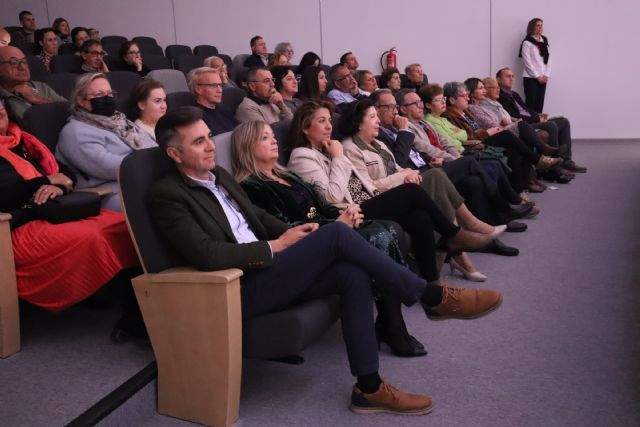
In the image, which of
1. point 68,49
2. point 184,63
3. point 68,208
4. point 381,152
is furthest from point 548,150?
point 68,49

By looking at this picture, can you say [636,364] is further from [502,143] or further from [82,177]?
[502,143]

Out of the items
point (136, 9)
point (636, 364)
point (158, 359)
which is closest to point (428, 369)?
point (636, 364)

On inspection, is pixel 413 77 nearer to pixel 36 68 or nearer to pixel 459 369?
pixel 36 68

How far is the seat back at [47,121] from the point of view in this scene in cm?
253

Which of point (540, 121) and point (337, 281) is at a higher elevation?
point (337, 281)

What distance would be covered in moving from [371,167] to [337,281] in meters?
1.42

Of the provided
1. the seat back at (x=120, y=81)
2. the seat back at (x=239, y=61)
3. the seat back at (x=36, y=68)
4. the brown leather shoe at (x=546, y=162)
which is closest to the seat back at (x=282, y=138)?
the seat back at (x=120, y=81)

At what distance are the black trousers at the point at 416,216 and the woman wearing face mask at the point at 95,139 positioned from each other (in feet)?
3.49

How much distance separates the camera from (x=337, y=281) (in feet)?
6.33

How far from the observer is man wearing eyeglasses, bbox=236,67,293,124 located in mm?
3660

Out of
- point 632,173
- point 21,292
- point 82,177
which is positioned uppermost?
point 82,177

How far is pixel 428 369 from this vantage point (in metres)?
2.17

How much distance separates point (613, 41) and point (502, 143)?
3.77 m

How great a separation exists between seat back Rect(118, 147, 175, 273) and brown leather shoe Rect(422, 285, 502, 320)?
3.13 ft
